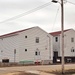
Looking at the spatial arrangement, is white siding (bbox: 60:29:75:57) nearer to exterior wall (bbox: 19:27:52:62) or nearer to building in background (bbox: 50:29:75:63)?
building in background (bbox: 50:29:75:63)

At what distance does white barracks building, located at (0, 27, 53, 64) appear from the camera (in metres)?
52.4

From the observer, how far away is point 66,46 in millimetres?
59844

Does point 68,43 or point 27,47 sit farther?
point 68,43

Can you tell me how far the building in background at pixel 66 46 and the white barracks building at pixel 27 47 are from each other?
382 cm

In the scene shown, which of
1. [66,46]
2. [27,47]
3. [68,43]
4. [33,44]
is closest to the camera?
[27,47]

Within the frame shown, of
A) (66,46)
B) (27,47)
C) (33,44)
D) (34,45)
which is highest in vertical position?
(33,44)

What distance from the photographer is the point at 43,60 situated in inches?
2188

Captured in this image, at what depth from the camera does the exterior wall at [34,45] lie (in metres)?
52.8

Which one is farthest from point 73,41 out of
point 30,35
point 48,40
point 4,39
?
point 4,39

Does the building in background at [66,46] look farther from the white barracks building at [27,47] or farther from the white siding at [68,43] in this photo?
the white barracks building at [27,47]

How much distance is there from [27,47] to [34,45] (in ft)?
5.51

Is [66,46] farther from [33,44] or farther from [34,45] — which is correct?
[33,44]

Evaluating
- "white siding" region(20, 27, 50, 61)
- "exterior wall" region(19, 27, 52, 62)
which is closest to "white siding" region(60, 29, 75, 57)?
"exterior wall" region(19, 27, 52, 62)

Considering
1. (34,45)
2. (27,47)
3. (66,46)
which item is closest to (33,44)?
(34,45)
